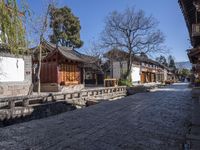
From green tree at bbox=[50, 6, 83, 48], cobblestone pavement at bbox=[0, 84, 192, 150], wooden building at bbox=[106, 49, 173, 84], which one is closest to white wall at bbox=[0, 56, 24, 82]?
cobblestone pavement at bbox=[0, 84, 192, 150]

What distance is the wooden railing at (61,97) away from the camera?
1204cm

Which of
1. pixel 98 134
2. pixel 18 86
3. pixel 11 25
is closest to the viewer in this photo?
pixel 11 25

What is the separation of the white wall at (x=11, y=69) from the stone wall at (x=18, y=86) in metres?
0.29

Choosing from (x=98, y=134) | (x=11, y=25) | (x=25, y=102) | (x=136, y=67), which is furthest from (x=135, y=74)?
(x=11, y=25)

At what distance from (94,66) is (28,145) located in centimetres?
3547

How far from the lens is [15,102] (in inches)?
494

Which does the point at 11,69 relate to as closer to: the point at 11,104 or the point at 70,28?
the point at 11,104

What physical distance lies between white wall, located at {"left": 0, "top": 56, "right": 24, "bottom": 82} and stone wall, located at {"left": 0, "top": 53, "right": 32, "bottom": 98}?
0.29m

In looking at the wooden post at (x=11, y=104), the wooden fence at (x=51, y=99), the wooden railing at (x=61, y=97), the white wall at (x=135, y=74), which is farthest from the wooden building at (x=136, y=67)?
the wooden post at (x=11, y=104)

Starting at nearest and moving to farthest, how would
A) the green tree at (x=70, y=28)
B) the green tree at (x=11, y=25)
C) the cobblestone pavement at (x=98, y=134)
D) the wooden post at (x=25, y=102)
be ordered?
the green tree at (x=11, y=25), the cobblestone pavement at (x=98, y=134), the wooden post at (x=25, y=102), the green tree at (x=70, y=28)

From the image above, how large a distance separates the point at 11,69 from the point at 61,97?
194 inches

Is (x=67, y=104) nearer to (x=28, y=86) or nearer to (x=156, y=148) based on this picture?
(x=28, y=86)

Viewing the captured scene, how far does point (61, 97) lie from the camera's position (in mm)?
16516

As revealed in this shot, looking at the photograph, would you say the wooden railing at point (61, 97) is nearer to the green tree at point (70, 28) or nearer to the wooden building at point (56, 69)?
the wooden building at point (56, 69)
